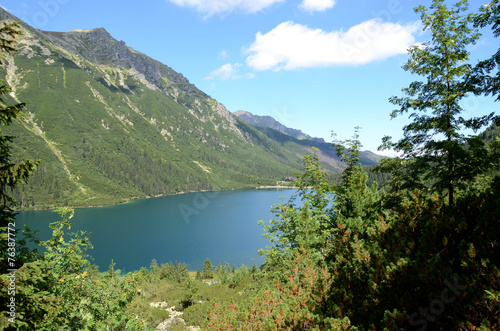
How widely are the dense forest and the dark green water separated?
3350 inches

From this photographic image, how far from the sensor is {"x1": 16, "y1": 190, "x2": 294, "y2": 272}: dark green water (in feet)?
340

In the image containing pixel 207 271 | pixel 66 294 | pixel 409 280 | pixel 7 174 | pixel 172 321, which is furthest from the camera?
pixel 207 271

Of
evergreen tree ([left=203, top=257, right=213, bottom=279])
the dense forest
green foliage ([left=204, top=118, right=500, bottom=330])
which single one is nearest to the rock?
the dense forest

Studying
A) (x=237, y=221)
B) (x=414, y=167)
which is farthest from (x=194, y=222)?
(x=414, y=167)

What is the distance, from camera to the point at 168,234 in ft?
435

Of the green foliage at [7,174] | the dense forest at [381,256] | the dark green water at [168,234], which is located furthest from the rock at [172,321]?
the dark green water at [168,234]

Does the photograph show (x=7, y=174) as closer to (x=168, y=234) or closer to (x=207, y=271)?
(x=207, y=271)

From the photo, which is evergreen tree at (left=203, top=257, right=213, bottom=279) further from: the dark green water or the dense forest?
the dense forest

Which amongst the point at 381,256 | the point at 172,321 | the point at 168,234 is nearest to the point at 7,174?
the point at 381,256

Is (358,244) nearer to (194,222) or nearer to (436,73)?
(436,73)

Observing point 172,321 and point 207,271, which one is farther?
point 207,271

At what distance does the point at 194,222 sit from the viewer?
157 metres

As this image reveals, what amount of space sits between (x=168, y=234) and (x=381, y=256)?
461 ft

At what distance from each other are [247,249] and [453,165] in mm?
112158
